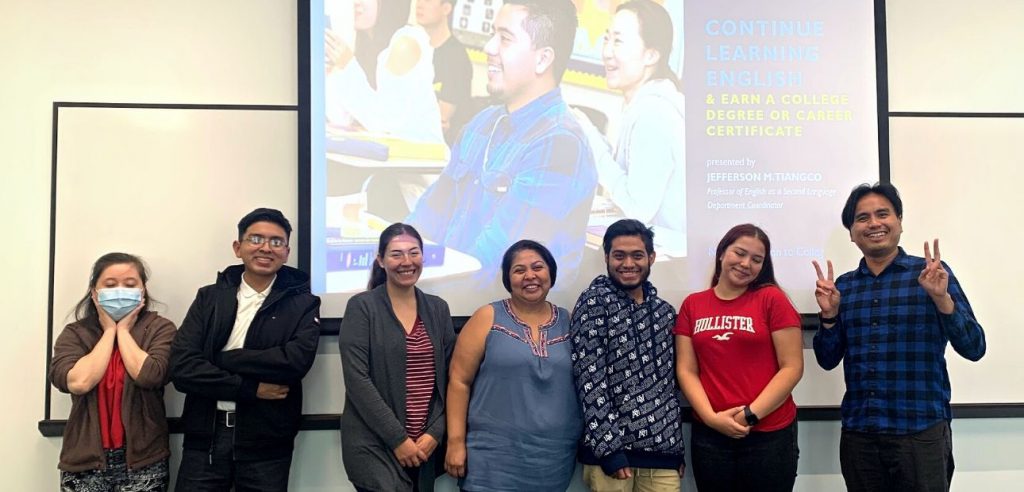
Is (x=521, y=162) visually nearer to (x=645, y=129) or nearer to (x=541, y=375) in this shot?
(x=645, y=129)

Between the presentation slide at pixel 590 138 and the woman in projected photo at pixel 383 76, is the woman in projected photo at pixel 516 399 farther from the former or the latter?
the woman in projected photo at pixel 383 76

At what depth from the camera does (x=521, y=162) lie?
9.39 feet

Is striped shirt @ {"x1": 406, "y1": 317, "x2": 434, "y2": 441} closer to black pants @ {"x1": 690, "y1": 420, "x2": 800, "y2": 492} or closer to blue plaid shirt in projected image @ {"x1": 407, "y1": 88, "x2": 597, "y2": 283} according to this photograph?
blue plaid shirt in projected image @ {"x1": 407, "y1": 88, "x2": 597, "y2": 283}

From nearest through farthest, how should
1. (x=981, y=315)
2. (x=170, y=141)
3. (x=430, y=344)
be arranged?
(x=430, y=344)
(x=170, y=141)
(x=981, y=315)

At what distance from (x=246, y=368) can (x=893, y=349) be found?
7.75 feet

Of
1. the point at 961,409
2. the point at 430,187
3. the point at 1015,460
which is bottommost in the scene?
the point at 1015,460

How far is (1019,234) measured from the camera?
3004 millimetres

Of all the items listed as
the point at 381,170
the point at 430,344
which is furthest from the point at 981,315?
the point at 381,170

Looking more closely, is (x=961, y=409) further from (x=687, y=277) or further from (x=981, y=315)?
(x=687, y=277)

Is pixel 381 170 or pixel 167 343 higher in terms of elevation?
pixel 381 170

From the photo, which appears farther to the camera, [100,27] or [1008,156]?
[1008,156]

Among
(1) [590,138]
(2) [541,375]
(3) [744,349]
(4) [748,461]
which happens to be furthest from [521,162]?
(4) [748,461]

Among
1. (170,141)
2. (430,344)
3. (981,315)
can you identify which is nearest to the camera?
(430,344)

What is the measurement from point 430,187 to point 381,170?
23cm
